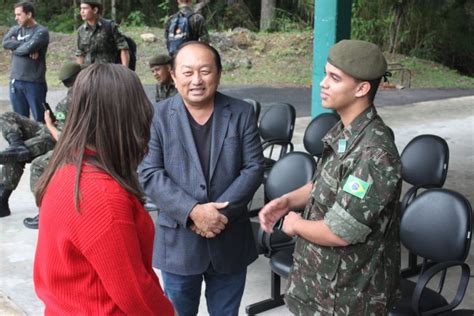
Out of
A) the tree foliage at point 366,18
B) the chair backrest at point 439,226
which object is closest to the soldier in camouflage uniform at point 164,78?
the chair backrest at point 439,226

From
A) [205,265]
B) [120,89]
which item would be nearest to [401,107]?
[205,265]

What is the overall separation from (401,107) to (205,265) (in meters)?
9.22

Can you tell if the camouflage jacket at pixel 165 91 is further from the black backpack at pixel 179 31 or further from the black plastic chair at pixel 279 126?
the black backpack at pixel 179 31

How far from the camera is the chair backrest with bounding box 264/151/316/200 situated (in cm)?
412

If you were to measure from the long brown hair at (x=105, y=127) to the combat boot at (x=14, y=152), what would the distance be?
152 inches

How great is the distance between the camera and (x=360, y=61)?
7.84 ft

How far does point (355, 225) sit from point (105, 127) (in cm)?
98

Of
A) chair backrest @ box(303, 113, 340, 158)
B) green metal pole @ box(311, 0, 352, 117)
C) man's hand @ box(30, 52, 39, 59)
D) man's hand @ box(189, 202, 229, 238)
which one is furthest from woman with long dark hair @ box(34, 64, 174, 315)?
man's hand @ box(30, 52, 39, 59)

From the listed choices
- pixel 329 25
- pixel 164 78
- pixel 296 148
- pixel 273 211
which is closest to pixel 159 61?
pixel 164 78

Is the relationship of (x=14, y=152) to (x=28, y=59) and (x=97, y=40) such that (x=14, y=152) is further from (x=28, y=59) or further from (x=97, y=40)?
(x=28, y=59)

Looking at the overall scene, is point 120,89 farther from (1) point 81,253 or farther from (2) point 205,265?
(2) point 205,265

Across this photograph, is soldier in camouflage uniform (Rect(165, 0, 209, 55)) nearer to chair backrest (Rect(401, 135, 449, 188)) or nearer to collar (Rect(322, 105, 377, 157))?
chair backrest (Rect(401, 135, 449, 188))

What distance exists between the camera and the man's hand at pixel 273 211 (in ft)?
8.89

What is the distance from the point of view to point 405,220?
138 inches
